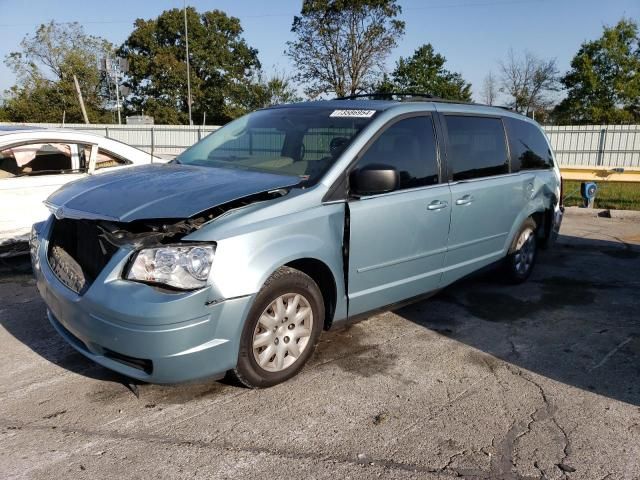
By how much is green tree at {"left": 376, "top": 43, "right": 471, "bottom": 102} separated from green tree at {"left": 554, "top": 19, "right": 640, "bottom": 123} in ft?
30.3

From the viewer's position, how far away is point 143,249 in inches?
112

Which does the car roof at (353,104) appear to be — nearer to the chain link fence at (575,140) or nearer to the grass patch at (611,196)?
the grass patch at (611,196)

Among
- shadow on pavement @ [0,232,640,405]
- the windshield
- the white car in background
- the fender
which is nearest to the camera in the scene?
the fender

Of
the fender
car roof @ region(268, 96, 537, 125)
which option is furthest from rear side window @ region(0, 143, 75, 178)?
the fender

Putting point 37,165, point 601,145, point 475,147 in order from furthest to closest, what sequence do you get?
point 601,145 < point 37,165 < point 475,147

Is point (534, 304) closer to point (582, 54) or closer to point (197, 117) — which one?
point (582, 54)

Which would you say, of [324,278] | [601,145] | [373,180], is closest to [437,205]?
[373,180]

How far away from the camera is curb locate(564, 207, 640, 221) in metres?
10.0

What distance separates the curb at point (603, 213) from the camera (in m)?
10.0

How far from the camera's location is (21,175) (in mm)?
6109

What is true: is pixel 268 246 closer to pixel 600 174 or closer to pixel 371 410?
pixel 371 410

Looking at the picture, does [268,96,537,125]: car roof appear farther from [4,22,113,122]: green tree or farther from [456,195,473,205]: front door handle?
[4,22,113,122]: green tree

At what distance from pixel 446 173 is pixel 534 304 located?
5.82 feet

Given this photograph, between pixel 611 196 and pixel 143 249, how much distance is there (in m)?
12.2
